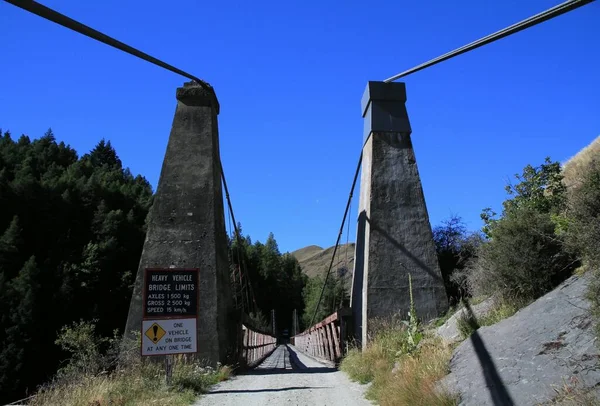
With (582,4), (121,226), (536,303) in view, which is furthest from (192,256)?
(121,226)

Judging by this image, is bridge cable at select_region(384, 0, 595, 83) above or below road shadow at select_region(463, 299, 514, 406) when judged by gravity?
above

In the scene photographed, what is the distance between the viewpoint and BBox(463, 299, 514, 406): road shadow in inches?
185

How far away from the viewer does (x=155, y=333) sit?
893 centimetres

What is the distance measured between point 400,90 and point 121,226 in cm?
4192

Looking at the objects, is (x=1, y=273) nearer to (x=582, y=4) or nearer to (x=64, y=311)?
(x=64, y=311)

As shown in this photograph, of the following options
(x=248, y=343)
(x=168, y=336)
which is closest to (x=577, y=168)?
(x=168, y=336)

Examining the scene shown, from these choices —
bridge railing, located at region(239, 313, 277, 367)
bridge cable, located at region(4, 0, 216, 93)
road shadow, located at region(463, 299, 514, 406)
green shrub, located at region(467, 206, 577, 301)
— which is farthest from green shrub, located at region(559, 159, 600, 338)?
bridge railing, located at region(239, 313, 277, 367)

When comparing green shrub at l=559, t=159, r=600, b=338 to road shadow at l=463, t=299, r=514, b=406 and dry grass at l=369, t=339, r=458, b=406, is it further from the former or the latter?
dry grass at l=369, t=339, r=458, b=406

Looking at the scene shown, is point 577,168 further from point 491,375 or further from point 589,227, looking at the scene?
point 491,375

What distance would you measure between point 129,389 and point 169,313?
5.31 ft

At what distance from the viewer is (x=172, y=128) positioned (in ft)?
46.8

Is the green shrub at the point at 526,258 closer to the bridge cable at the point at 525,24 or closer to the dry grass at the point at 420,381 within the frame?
the dry grass at the point at 420,381

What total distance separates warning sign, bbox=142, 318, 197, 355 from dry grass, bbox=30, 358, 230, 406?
0.55 m

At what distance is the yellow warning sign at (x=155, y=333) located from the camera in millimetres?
8875
